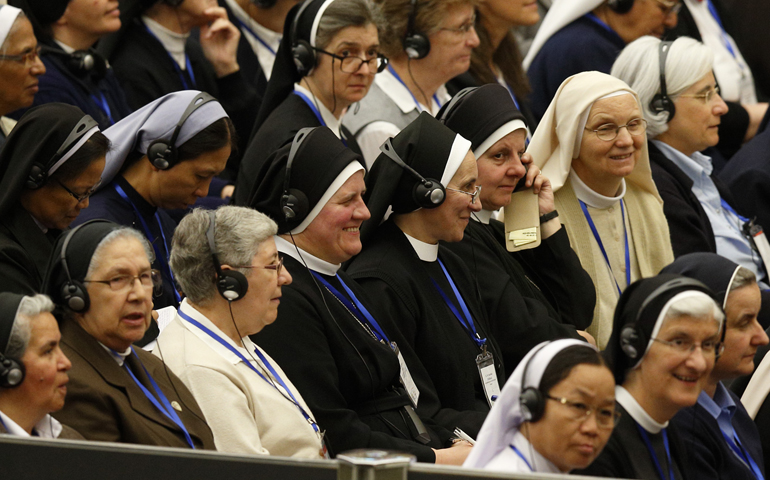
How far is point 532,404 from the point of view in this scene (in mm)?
2709

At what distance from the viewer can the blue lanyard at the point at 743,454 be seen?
347cm

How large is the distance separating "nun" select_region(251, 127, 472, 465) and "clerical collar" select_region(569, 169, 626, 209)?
1276mm

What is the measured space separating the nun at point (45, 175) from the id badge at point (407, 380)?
1.10 meters

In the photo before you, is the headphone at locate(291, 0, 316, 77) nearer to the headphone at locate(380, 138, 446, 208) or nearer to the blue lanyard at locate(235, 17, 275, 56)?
the headphone at locate(380, 138, 446, 208)

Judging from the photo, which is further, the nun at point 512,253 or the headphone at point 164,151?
the nun at point 512,253

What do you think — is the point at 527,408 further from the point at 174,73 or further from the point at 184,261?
the point at 174,73

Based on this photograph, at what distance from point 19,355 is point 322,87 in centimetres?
243

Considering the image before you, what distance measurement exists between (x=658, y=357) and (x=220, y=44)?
352 centimetres

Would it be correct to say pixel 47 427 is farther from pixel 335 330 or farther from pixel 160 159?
pixel 160 159

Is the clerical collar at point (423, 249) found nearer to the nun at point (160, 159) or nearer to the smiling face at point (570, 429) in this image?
the nun at point (160, 159)

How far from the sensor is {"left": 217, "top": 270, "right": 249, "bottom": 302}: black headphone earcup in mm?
3227

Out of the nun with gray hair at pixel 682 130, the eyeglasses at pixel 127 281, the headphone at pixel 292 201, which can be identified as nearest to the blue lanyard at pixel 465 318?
the headphone at pixel 292 201

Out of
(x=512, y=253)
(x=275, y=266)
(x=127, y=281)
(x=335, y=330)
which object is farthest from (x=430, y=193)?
(x=127, y=281)

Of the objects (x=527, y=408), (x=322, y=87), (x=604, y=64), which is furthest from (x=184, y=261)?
(x=604, y=64)
